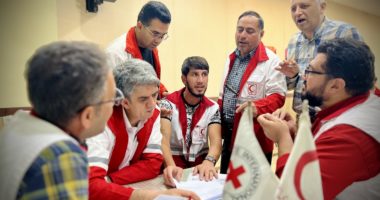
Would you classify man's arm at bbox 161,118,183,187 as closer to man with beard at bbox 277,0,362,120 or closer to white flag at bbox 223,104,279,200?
white flag at bbox 223,104,279,200

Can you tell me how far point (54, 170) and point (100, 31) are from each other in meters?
2.24

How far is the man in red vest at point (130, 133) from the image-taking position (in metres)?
1.35

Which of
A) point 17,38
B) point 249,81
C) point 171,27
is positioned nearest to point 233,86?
point 249,81

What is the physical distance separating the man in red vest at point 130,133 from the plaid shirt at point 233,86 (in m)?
0.71

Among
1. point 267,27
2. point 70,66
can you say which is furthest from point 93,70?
point 267,27

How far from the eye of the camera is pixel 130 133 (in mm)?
1434

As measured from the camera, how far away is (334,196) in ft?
3.24

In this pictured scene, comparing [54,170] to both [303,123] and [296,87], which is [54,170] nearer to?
[303,123]

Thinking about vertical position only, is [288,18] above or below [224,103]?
above

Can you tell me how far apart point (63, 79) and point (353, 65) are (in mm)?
1091

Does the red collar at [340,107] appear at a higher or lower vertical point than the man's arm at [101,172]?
higher

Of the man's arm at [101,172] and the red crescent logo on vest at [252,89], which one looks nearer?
the man's arm at [101,172]

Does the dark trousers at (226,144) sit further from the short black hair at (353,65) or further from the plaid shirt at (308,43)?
the short black hair at (353,65)

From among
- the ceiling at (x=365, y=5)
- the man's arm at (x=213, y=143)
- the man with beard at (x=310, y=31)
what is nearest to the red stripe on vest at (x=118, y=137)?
the man's arm at (x=213, y=143)
